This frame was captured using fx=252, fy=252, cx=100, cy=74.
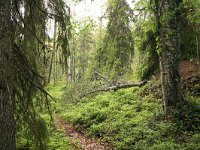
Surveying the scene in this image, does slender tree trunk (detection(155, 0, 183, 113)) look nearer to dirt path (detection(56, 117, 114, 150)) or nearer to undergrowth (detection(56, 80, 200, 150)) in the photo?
undergrowth (detection(56, 80, 200, 150))

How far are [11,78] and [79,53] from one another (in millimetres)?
38132

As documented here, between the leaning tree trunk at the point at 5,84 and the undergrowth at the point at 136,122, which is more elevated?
the leaning tree trunk at the point at 5,84

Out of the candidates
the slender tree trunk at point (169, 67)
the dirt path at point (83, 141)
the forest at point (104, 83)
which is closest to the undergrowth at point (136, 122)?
the forest at point (104, 83)

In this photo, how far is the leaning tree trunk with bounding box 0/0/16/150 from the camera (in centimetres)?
331

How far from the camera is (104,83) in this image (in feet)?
48.5

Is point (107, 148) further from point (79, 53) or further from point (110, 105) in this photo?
point (79, 53)

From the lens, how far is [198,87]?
31.8ft

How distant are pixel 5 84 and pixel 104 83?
37.8 ft

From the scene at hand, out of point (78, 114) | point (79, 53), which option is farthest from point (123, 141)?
point (79, 53)

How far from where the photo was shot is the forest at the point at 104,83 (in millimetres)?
4461

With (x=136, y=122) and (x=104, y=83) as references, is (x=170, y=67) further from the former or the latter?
(x=104, y=83)

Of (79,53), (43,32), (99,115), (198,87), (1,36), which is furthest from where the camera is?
(79,53)

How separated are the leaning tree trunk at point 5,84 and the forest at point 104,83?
13 millimetres

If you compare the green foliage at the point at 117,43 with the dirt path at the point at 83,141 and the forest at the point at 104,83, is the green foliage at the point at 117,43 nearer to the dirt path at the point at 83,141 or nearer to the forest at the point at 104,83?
the forest at the point at 104,83
